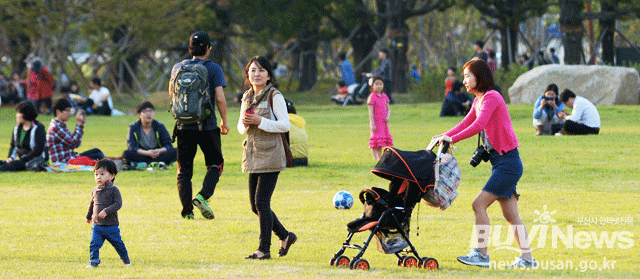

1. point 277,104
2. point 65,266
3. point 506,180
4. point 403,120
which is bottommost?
point 403,120

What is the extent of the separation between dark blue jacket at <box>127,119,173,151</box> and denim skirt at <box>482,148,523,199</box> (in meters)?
8.16

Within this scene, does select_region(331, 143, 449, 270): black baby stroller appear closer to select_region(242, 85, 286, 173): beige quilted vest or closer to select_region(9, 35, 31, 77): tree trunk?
select_region(242, 85, 286, 173): beige quilted vest

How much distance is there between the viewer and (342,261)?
258 inches

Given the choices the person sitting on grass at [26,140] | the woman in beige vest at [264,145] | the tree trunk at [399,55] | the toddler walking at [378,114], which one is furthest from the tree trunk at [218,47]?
the woman in beige vest at [264,145]

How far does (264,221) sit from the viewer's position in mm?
6879

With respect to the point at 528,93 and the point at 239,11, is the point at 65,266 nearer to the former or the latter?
the point at 528,93

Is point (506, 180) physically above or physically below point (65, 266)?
above

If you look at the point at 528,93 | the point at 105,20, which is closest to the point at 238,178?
the point at 528,93

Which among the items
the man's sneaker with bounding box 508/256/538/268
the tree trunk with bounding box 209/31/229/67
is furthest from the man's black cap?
the tree trunk with bounding box 209/31/229/67

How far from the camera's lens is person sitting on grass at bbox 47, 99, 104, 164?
1324cm

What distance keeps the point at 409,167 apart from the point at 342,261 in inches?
35.2

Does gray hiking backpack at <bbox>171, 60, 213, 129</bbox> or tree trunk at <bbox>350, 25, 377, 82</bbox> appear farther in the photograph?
tree trunk at <bbox>350, 25, 377, 82</bbox>

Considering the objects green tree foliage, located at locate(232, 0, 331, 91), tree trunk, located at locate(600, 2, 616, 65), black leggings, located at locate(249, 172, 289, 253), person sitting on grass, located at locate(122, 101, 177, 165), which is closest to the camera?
black leggings, located at locate(249, 172, 289, 253)

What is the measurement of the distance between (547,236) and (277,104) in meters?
2.62
